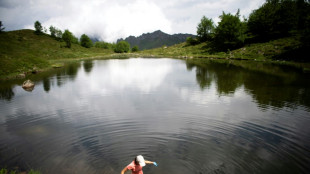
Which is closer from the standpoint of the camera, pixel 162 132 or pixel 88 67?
pixel 162 132

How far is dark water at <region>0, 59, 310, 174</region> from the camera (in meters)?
9.64

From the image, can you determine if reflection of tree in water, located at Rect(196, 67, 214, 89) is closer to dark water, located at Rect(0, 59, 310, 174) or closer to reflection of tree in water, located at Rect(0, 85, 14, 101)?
dark water, located at Rect(0, 59, 310, 174)

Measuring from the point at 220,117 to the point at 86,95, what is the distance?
17.1 m

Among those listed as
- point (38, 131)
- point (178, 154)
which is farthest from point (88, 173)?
point (38, 131)

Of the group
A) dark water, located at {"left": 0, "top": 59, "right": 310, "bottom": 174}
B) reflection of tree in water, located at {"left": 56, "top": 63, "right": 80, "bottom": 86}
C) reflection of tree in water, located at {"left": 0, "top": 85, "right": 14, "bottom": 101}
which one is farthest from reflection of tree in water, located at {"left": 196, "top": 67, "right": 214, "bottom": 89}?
reflection of tree in water, located at {"left": 0, "top": 85, "right": 14, "bottom": 101}

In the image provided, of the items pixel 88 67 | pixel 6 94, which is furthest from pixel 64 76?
pixel 88 67

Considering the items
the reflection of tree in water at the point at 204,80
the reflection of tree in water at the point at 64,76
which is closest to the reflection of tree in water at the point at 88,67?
the reflection of tree in water at the point at 64,76

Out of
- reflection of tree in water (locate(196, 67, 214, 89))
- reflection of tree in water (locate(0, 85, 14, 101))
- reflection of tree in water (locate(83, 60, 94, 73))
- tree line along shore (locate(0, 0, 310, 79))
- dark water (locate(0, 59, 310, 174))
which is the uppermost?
tree line along shore (locate(0, 0, 310, 79))

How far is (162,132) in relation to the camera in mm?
12922

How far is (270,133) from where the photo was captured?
492 inches

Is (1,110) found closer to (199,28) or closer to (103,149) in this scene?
(103,149)

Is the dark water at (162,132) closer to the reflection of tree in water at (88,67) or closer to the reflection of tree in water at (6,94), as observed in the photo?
the reflection of tree in water at (6,94)

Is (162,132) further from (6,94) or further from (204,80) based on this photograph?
(6,94)

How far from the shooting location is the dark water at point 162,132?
9.64m
